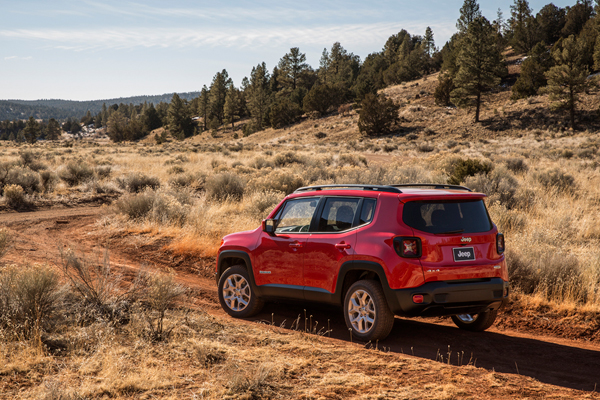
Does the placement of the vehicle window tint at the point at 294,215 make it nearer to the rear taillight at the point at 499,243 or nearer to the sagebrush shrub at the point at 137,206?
the rear taillight at the point at 499,243

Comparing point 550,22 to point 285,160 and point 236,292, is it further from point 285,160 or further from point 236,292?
point 236,292

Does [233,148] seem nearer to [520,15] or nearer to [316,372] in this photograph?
A: [316,372]

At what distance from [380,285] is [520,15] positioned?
352 ft

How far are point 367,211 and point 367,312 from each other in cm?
116

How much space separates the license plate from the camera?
16.9 ft

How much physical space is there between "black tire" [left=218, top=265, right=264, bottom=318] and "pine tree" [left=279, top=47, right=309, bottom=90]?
342 ft

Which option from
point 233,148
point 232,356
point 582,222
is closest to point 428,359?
point 232,356

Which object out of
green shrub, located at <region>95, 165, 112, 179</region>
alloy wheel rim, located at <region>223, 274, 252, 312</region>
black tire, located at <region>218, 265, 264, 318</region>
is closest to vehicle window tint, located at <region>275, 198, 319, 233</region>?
black tire, located at <region>218, 265, 264, 318</region>

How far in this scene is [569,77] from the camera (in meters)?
48.0

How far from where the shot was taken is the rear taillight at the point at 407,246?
503 centimetres

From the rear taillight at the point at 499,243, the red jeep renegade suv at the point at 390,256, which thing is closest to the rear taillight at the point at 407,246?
the red jeep renegade suv at the point at 390,256

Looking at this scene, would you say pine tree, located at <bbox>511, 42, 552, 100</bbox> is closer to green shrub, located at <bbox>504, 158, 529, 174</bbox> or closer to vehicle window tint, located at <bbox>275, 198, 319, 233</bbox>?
green shrub, located at <bbox>504, 158, 529, 174</bbox>

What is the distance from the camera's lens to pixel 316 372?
15.2 ft

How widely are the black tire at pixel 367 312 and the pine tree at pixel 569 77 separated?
2005 inches
